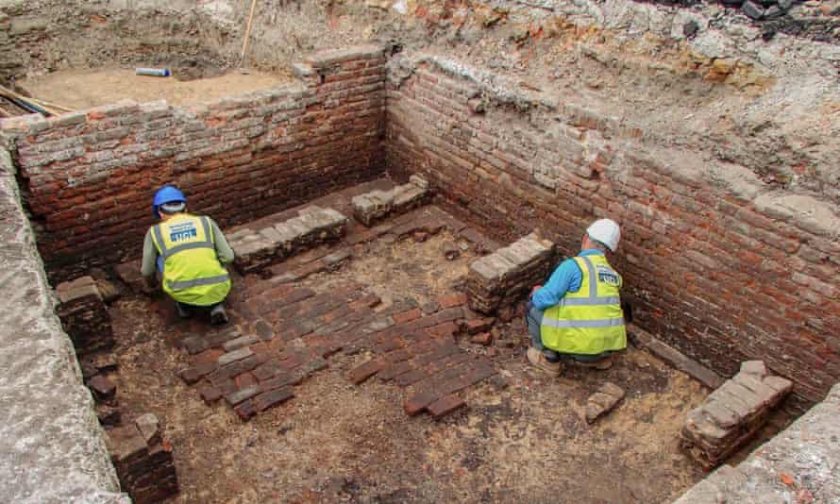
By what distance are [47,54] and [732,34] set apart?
7.82 meters

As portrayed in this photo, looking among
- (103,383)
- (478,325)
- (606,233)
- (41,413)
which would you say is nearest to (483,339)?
(478,325)

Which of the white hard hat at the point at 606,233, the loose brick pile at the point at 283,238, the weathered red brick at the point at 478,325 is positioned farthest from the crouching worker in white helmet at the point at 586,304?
the loose brick pile at the point at 283,238

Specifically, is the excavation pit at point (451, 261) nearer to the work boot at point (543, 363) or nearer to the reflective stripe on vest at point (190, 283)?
the work boot at point (543, 363)

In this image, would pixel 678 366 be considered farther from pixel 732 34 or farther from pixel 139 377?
pixel 139 377

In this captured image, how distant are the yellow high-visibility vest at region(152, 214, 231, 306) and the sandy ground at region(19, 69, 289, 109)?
2.44 meters

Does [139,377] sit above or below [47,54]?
below

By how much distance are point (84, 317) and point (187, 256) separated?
0.85 m

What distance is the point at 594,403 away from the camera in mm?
4977

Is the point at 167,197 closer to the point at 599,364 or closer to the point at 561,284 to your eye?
the point at 561,284

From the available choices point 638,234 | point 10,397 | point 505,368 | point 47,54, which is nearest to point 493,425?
point 505,368

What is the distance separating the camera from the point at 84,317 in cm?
514

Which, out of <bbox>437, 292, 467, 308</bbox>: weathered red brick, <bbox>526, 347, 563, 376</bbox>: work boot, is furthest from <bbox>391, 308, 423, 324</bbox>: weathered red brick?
<bbox>526, 347, 563, 376</bbox>: work boot

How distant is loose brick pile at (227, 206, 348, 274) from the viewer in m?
6.21

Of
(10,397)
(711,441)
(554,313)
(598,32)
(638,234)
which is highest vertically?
(598,32)
